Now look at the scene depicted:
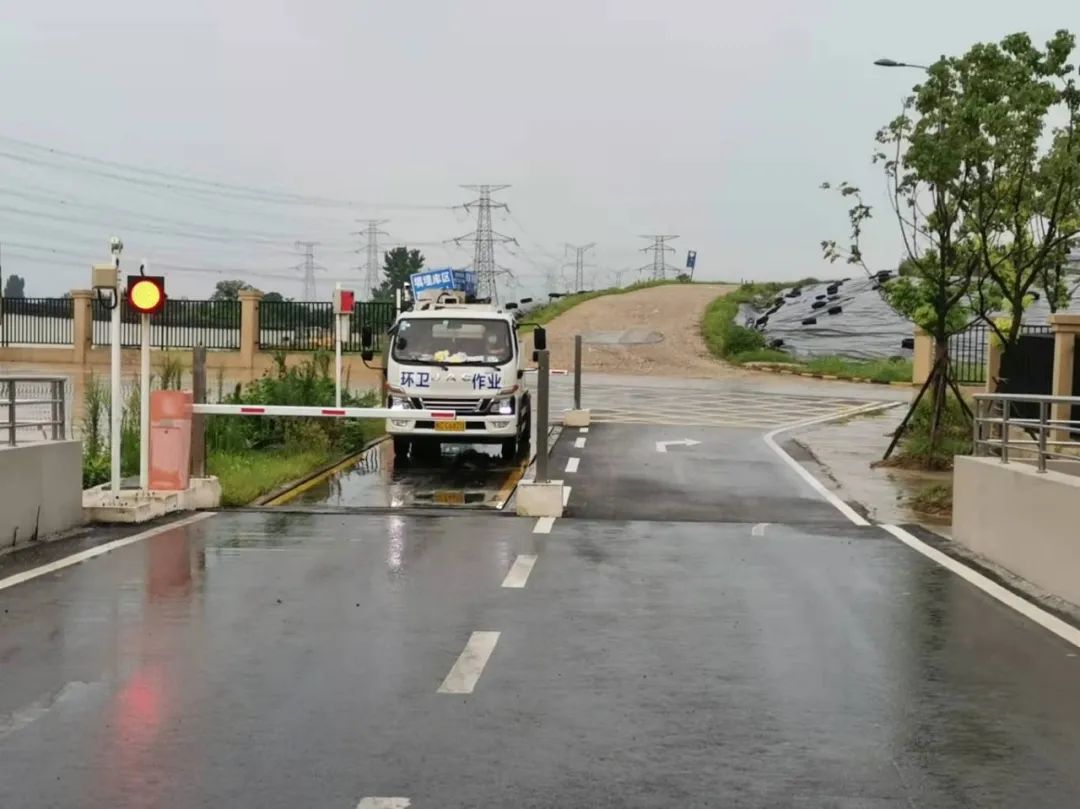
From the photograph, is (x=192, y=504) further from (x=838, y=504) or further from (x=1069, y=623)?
(x=1069, y=623)

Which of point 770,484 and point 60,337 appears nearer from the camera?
point 770,484

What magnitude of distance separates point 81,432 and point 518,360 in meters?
6.25

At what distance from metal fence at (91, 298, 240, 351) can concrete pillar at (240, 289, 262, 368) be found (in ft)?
2.81

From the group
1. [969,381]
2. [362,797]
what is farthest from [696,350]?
[362,797]

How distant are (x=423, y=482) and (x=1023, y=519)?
324 inches

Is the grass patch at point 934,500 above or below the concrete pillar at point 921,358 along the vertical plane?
below

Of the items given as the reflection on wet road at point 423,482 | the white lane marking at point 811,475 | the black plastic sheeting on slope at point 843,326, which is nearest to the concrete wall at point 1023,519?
the white lane marking at point 811,475

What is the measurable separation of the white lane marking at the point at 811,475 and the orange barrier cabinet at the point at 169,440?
694 cm

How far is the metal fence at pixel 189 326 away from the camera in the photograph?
46.0 meters

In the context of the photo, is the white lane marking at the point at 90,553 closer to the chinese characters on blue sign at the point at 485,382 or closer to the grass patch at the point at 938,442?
the chinese characters on blue sign at the point at 485,382

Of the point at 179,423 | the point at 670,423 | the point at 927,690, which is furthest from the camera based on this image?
the point at 670,423

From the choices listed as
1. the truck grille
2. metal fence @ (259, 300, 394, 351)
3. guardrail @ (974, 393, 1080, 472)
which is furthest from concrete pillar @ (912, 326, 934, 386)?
guardrail @ (974, 393, 1080, 472)

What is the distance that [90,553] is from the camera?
1078 centimetres

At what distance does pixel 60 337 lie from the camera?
47.2 meters
